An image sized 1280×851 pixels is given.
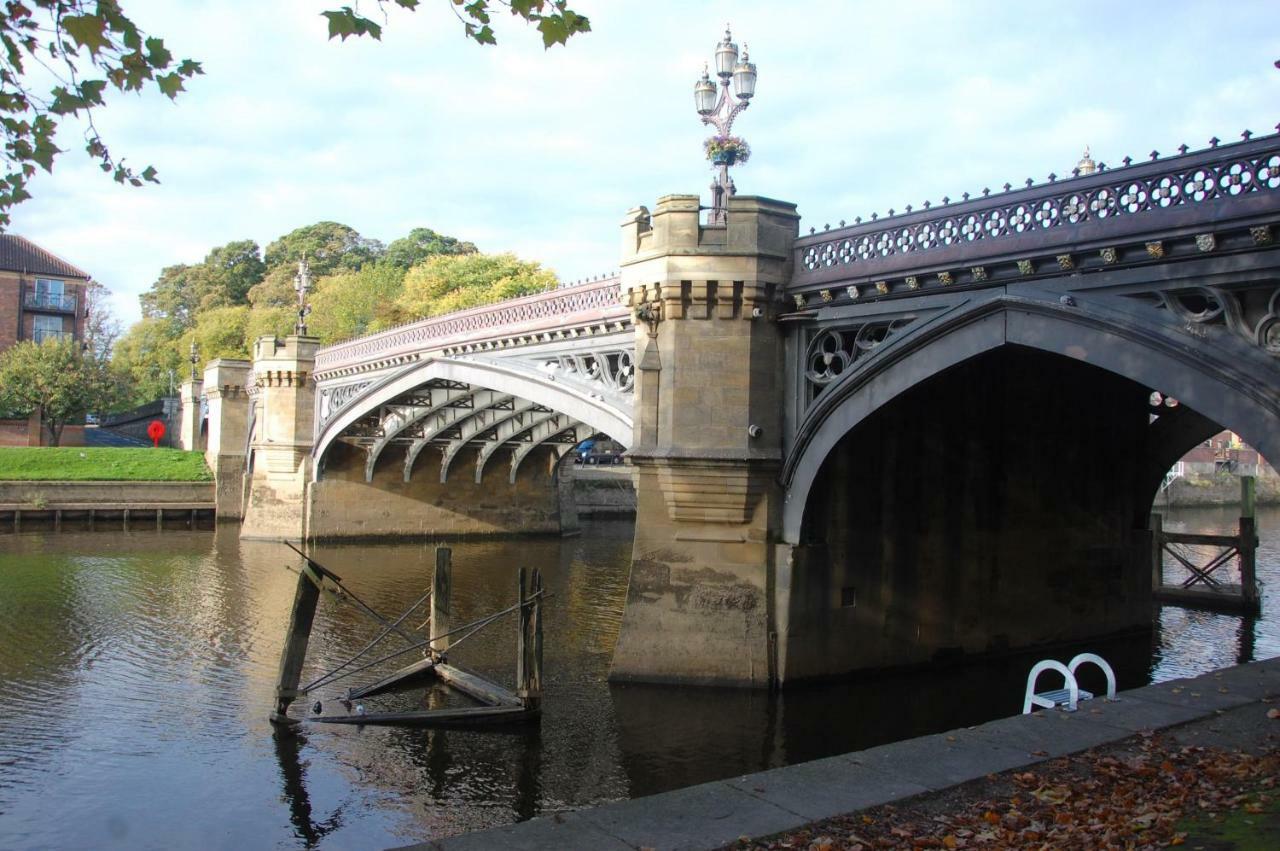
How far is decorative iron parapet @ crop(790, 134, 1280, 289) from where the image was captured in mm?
9625

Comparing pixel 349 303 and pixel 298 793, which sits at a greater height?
pixel 349 303

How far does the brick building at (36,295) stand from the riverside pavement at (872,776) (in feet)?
205

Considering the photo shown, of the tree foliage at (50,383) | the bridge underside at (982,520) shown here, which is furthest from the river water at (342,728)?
the tree foliage at (50,383)

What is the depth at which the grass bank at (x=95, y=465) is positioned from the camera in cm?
4144

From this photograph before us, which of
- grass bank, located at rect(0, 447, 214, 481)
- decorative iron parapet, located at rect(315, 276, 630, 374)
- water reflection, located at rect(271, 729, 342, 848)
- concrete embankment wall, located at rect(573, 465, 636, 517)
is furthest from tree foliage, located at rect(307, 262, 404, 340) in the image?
water reflection, located at rect(271, 729, 342, 848)

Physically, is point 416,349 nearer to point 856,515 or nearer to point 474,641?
point 474,641

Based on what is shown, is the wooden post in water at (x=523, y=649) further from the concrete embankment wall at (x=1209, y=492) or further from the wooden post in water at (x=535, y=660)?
the concrete embankment wall at (x=1209, y=492)

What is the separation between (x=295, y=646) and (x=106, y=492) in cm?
3126

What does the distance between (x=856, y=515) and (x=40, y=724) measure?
1102cm

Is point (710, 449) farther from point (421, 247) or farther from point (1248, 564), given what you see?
point (421, 247)

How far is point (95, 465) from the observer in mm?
43438

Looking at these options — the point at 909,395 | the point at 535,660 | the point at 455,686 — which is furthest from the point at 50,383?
the point at 909,395

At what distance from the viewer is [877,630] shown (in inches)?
631

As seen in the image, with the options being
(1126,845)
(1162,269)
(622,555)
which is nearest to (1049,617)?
(1162,269)
